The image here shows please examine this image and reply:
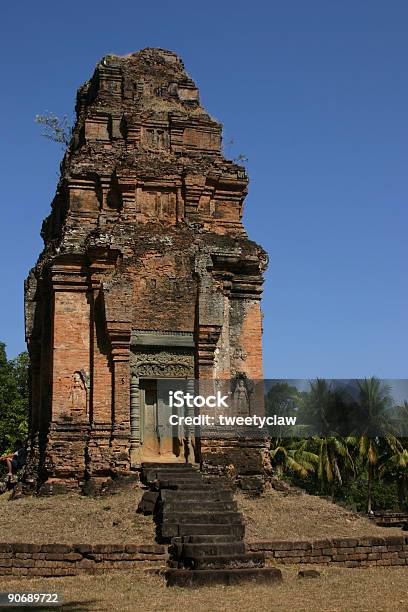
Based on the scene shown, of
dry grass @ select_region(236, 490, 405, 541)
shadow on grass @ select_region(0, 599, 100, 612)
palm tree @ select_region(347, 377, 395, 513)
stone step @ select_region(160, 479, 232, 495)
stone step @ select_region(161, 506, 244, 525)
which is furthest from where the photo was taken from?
palm tree @ select_region(347, 377, 395, 513)

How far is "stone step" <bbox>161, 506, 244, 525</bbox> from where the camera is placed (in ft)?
42.6

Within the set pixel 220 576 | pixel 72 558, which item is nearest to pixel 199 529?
pixel 220 576

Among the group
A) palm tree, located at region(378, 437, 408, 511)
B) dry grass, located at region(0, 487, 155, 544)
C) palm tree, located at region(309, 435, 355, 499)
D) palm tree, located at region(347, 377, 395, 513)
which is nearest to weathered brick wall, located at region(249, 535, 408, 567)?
dry grass, located at region(0, 487, 155, 544)

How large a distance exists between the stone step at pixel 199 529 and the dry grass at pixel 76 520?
1.11 ft

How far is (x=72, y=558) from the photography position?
11789 millimetres

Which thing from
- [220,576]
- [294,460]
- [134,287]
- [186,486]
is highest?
[134,287]

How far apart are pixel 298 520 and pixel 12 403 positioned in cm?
2133

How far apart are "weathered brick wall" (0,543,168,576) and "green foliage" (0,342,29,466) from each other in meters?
20.3

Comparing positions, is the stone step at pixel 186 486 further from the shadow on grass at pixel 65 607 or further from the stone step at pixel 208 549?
the shadow on grass at pixel 65 607

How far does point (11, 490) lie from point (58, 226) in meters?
6.32

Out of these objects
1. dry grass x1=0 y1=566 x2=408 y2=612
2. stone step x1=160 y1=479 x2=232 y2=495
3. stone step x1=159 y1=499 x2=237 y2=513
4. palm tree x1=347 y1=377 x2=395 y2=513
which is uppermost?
palm tree x1=347 y1=377 x2=395 y2=513

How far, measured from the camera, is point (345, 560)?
41.7 ft

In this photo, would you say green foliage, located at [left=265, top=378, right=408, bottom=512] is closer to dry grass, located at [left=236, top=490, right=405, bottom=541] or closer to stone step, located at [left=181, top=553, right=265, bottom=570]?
dry grass, located at [left=236, top=490, right=405, bottom=541]

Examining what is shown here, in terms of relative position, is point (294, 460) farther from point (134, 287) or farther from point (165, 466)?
point (134, 287)
